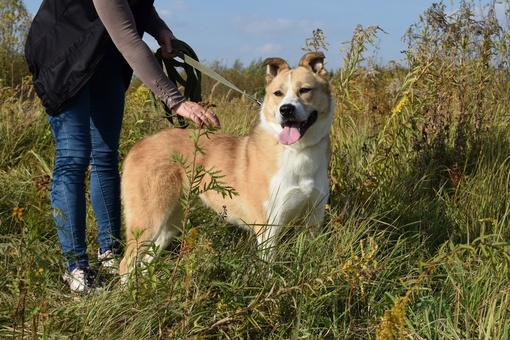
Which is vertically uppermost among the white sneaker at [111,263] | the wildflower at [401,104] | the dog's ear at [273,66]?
the dog's ear at [273,66]

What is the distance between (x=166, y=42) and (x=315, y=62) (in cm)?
105

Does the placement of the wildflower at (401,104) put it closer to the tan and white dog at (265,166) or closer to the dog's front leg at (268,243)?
the tan and white dog at (265,166)

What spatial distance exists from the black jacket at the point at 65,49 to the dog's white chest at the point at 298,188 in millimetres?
1360

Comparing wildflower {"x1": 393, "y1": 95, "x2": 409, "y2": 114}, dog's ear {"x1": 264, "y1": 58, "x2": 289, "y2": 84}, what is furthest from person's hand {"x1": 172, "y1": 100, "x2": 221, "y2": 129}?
wildflower {"x1": 393, "y1": 95, "x2": 409, "y2": 114}

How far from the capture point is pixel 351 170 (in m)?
4.97

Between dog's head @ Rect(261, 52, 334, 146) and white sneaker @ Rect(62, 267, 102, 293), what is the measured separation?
1.48 meters

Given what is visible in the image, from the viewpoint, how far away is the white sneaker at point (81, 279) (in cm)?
358

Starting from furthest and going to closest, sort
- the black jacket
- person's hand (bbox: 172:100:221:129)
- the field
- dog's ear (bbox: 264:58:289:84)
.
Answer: dog's ear (bbox: 264:58:289:84) → the black jacket → person's hand (bbox: 172:100:221:129) → the field

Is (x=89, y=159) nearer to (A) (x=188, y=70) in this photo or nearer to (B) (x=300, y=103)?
(A) (x=188, y=70)

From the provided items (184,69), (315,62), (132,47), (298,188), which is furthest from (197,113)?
(315,62)

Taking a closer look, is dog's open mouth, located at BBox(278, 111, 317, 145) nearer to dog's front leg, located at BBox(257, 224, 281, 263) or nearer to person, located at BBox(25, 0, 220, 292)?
dog's front leg, located at BBox(257, 224, 281, 263)

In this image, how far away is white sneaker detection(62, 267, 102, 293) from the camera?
3578 millimetres

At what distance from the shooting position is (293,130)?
4281mm

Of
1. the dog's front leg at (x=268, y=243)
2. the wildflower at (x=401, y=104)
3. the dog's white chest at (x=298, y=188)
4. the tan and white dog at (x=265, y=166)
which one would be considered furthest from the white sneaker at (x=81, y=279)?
the wildflower at (x=401, y=104)
